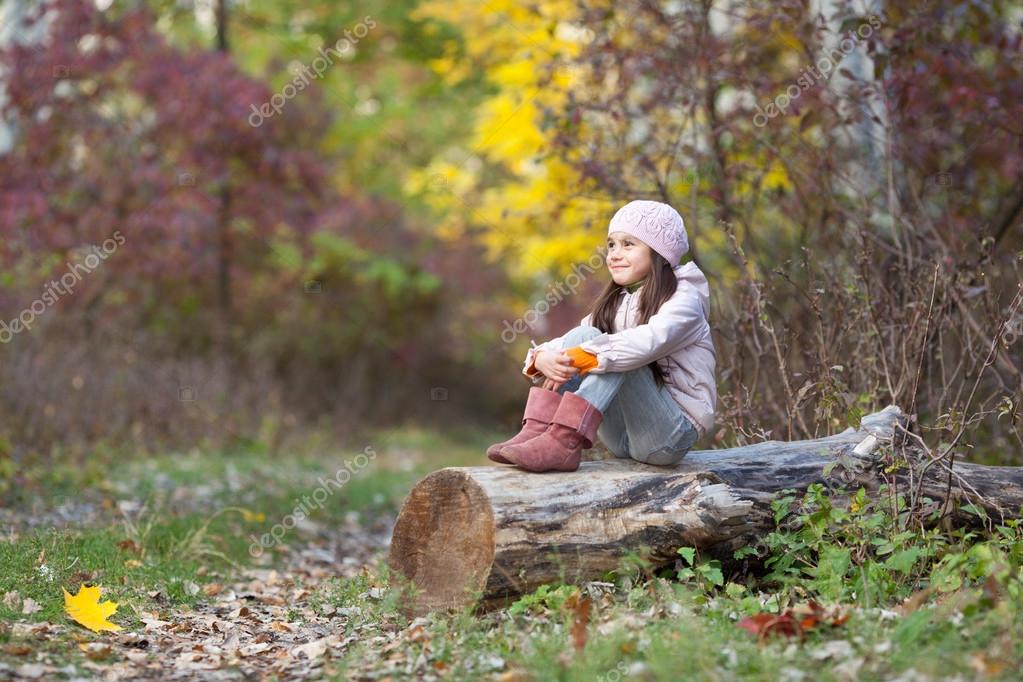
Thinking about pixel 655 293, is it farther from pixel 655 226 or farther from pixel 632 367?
pixel 632 367

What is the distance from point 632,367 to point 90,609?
235 centimetres

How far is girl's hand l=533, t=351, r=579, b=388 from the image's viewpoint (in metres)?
4.48

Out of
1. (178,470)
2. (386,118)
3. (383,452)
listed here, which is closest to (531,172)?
(383,452)

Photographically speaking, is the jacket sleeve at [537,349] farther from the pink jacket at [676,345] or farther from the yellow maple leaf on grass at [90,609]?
the yellow maple leaf on grass at [90,609]

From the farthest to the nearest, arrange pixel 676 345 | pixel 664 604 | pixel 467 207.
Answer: pixel 467 207 < pixel 676 345 < pixel 664 604

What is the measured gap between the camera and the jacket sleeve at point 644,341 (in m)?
4.43

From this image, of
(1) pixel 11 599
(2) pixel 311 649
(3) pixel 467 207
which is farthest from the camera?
(3) pixel 467 207

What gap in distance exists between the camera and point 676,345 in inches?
181

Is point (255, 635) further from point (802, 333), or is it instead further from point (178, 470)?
point (178, 470)

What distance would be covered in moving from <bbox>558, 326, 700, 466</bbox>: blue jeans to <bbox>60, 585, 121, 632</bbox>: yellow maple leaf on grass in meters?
2.02

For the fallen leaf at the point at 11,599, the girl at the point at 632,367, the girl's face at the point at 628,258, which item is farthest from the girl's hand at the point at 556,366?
the fallen leaf at the point at 11,599

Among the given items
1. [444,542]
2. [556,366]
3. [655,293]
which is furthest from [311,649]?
[655,293]

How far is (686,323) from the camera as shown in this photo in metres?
4.57

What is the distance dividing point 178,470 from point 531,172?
642cm
